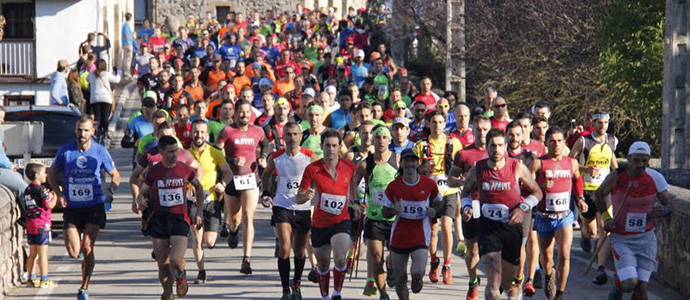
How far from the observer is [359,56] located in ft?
102

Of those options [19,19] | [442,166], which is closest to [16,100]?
[19,19]

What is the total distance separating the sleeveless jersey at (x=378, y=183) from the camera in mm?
14445

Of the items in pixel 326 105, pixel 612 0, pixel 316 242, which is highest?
pixel 612 0

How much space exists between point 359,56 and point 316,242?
55.1 ft

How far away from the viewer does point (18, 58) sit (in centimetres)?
3881

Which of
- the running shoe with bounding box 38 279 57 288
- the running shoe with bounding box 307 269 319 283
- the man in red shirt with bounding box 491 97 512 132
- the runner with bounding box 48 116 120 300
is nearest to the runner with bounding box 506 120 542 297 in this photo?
the running shoe with bounding box 307 269 319 283

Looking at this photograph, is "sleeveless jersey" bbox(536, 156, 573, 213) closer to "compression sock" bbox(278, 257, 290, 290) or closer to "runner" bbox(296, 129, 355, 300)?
"runner" bbox(296, 129, 355, 300)

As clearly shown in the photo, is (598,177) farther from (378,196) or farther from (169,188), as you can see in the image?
(169,188)

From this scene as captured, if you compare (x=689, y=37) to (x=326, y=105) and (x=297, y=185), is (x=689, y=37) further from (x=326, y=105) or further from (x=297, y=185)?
(x=297, y=185)

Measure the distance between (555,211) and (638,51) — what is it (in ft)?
32.1

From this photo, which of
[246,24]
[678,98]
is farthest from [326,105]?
[246,24]

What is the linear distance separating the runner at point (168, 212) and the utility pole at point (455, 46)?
1324 cm

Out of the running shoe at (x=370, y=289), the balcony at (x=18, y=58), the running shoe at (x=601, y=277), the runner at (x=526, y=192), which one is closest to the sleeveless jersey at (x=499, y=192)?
the runner at (x=526, y=192)

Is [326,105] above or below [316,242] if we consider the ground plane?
above
